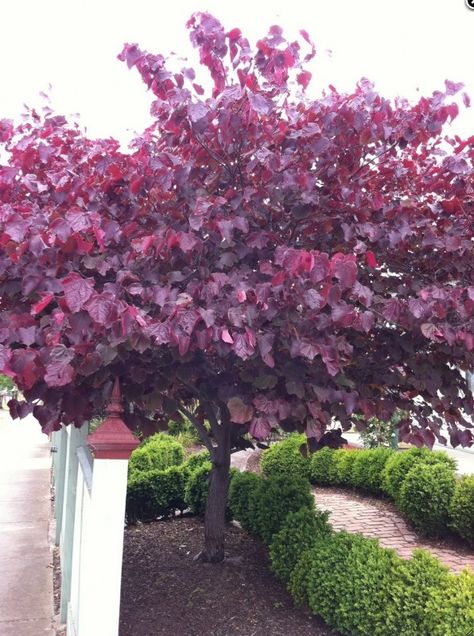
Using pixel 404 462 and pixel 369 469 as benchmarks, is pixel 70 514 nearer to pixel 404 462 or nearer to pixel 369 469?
pixel 404 462

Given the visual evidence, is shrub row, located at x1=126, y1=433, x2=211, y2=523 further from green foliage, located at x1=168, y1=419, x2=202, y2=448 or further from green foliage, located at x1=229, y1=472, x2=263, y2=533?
green foliage, located at x1=168, y1=419, x2=202, y2=448

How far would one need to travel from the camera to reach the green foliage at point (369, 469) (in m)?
7.47

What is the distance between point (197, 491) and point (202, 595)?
6.63 ft

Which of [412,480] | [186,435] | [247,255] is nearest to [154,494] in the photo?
[412,480]

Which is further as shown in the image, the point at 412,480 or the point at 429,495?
the point at 412,480

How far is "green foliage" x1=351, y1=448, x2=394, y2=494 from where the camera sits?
24.5 feet

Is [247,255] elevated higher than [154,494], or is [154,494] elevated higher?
[247,255]

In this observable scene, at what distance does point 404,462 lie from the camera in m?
6.25

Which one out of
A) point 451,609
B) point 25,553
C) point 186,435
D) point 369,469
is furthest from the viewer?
point 186,435

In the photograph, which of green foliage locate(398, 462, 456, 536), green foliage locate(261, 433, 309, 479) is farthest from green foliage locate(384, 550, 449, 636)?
green foliage locate(261, 433, 309, 479)

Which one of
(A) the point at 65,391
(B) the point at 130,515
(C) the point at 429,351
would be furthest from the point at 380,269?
A: (B) the point at 130,515

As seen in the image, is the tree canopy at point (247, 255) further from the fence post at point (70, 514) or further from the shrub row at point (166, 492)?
the shrub row at point (166, 492)

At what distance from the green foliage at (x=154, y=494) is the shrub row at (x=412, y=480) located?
3.47 ft

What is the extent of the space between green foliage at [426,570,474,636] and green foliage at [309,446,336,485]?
17.3 ft
